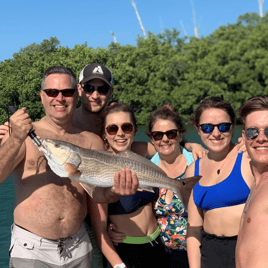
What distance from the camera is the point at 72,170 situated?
127 inches

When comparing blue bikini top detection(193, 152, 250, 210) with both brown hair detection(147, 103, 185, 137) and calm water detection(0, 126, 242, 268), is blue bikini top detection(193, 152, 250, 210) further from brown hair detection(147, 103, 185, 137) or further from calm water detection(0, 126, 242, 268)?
calm water detection(0, 126, 242, 268)

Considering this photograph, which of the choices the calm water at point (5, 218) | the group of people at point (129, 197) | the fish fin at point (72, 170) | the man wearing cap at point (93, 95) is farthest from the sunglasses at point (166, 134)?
the calm water at point (5, 218)

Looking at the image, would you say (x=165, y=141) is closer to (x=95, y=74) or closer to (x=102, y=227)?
(x=102, y=227)

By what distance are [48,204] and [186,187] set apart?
5.14 feet

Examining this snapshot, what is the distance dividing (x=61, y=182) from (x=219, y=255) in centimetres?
192

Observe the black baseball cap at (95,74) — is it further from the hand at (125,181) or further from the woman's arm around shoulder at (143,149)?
the hand at (125,181)

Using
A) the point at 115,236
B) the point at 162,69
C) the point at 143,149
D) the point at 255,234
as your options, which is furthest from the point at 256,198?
the point at 162,69

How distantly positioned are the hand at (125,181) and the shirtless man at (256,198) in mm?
1232

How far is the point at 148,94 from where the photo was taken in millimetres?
53062

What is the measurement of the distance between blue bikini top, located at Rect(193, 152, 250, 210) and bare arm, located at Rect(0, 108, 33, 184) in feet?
6.62

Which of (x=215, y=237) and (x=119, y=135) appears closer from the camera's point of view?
(x=215, y=237)

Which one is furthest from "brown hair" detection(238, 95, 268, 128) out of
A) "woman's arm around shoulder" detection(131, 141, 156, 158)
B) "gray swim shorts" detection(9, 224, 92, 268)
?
"gray swim shorts" detection(9, 224, 92, 268)

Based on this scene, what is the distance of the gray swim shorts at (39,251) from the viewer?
11.4ft

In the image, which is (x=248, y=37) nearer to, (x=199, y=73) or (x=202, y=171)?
(x=199, y=73)
